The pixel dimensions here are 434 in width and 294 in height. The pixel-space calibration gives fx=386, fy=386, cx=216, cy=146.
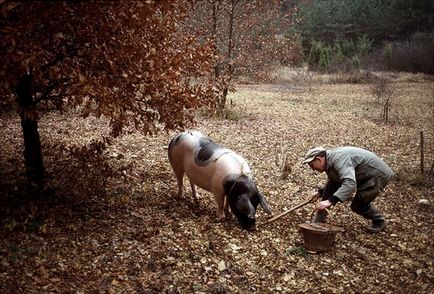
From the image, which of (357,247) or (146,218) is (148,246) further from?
(357,247)

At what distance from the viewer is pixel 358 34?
50.8 meters

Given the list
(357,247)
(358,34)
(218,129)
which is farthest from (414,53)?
(357,247)

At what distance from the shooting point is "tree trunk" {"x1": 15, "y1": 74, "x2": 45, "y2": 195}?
200 inches

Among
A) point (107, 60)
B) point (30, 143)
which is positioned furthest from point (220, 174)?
point (30, 143)

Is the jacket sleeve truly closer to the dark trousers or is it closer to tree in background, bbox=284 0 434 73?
the dark trousers

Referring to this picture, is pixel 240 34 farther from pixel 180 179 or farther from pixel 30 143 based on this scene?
pixel 30 143

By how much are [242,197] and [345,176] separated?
1501mm

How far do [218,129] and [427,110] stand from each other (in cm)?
1176

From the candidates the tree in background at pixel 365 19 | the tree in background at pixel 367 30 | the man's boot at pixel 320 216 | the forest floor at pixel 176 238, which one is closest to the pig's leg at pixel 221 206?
the forest floor at pixel 176 238

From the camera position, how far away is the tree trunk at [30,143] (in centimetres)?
509

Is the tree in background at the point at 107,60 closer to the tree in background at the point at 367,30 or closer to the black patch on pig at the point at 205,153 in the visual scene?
the black patch on pig at the point at 205,153

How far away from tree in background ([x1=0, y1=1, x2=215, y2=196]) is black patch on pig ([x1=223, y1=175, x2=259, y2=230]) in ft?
4.18

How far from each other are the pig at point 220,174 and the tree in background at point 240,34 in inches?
326

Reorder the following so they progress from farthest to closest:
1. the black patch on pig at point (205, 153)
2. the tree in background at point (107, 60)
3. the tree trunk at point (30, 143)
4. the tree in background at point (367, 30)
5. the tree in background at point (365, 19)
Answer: the tree in background at point (365, 19) → the tree in background at point (367, 30) → the black patch on pig at point (205, 153) → the tree trunk at point (30, 143) → the tree in background at point (107, 60)
